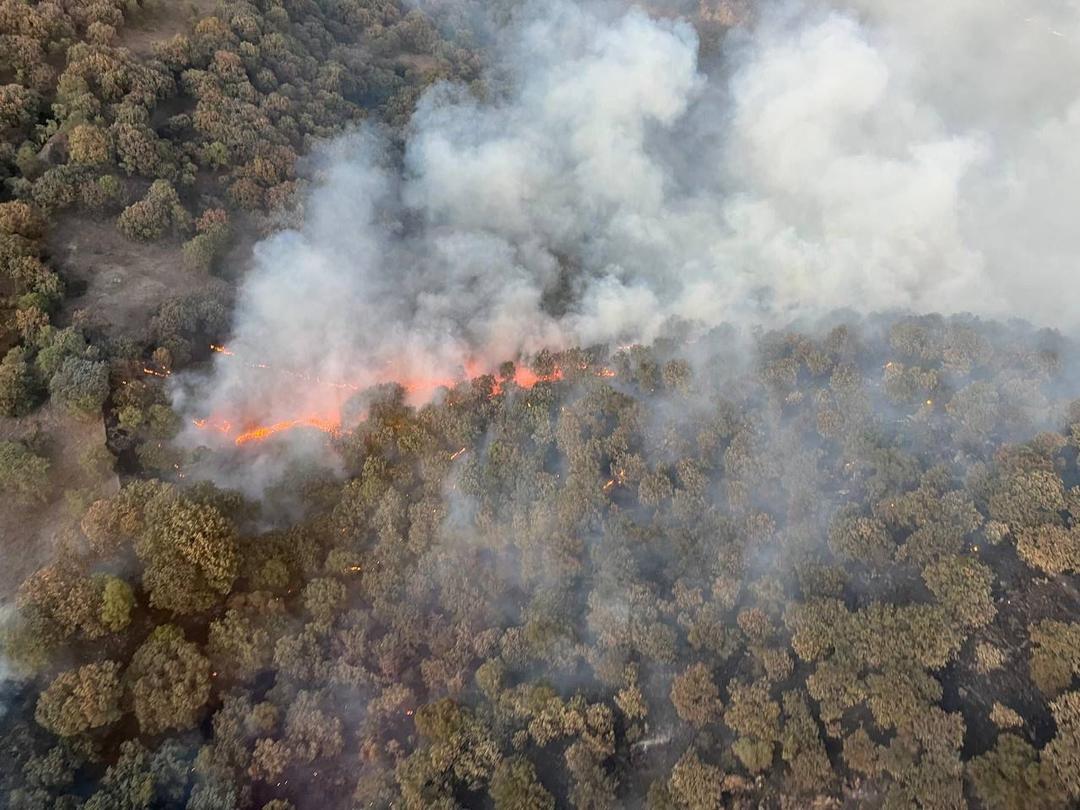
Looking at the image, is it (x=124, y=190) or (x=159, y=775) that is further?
(x=124, y=190)

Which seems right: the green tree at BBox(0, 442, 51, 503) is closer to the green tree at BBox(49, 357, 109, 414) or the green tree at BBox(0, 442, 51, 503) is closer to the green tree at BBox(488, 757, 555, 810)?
the green tree at BBox(49, 357, 109, 414)

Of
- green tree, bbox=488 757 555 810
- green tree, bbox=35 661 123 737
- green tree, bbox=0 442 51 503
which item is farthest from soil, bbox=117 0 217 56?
green tree, bbox=488 757 555 810

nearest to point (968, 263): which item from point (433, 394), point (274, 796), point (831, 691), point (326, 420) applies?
point (831, 691)

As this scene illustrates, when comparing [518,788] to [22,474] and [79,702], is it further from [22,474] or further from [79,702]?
[22,474]

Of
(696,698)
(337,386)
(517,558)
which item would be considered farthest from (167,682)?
(696,698)

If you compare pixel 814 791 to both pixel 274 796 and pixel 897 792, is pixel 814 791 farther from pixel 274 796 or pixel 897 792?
pixel 274 796

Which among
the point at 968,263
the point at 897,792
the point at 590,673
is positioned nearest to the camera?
the point at 897,792

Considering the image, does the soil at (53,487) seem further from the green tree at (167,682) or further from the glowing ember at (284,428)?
the green tree at (167,682)

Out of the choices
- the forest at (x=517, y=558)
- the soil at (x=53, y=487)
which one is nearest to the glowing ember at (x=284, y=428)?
the forest at (x=517, y=558)
